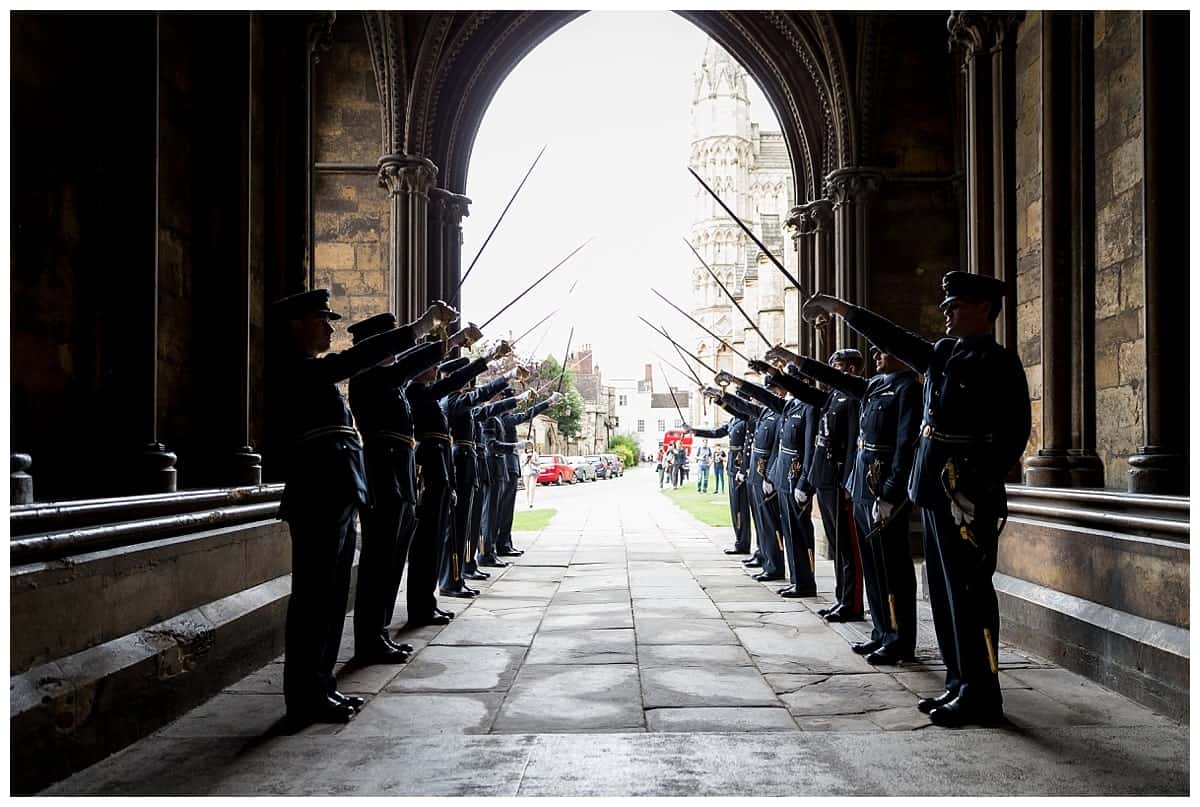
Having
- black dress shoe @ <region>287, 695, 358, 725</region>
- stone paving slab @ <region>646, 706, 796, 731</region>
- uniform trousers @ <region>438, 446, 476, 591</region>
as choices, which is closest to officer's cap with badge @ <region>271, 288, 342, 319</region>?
black dress shoe @ <region>287, 695, 358, 725</region>

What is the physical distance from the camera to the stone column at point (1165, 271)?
5574mm

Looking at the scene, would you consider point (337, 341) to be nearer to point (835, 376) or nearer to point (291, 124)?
point (291, 124)

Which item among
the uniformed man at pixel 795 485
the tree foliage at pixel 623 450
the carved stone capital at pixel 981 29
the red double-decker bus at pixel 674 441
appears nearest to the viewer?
the uniformed man at pixel 795 485

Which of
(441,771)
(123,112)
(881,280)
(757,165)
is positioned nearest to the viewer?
(441,771)

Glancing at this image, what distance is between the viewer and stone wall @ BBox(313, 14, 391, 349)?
13.4 m

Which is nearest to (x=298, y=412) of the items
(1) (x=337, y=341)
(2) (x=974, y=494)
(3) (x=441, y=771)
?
(3) (x=441, y=771)

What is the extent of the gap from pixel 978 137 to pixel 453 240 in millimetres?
8907

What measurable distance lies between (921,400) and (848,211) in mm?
8241

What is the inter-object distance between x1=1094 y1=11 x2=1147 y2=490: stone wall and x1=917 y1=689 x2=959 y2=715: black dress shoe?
3106mm

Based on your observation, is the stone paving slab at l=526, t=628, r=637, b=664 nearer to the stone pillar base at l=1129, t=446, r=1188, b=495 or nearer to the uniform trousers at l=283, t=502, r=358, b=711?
the uniform trousers at l=283, t=502, r=358, b=711

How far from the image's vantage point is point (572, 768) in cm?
366

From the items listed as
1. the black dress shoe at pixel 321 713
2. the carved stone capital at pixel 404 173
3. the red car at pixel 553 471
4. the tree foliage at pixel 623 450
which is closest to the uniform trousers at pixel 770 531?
the black dress shoe at pixel 321 713

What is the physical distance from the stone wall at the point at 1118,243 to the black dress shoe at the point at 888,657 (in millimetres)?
2201

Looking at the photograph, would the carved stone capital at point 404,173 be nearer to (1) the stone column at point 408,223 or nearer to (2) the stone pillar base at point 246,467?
(1) the stone column at point 408,223
